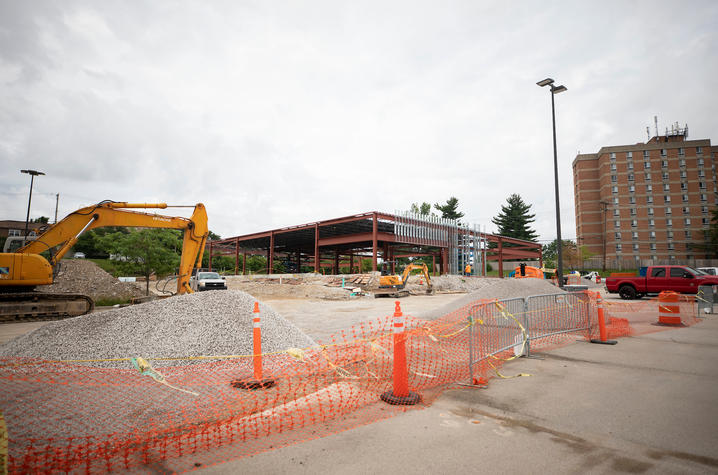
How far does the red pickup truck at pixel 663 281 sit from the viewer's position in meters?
18.0

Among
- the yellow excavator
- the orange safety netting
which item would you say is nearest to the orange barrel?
the orange safety netting

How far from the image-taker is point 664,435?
369 centimetres

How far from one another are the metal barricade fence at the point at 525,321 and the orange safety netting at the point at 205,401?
0.05 metres

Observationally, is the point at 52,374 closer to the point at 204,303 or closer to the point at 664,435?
the point at 204,303

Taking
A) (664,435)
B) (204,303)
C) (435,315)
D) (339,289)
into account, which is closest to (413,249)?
(339,289)

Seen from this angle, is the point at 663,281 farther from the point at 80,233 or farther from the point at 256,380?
the point at 80,233

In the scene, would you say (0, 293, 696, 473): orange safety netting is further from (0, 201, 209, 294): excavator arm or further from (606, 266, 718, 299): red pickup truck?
(606, 266, 718, 299): red pickup truck

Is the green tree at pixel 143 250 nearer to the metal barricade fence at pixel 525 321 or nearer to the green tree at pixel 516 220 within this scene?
the metal barricade fence at pixel 525 321

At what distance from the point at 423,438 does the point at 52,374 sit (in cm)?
672

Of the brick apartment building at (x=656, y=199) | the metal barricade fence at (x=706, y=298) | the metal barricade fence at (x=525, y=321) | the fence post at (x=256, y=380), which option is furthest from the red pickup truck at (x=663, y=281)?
the brick apartment building at (x=656, y=199)

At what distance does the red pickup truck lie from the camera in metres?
18.0

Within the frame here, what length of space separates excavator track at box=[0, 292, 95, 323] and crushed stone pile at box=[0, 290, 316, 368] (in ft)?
21.6

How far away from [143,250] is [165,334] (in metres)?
18.5

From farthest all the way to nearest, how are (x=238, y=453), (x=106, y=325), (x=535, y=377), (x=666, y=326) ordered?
(x=666, y=326)
(x=106, y=325)
(x=535, y=377)
(x=238, y=453)
